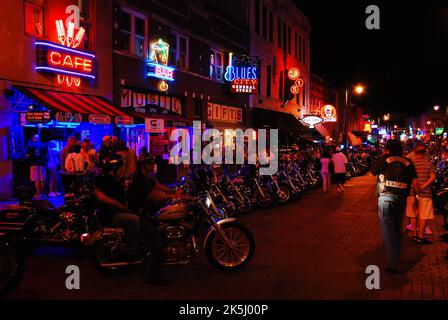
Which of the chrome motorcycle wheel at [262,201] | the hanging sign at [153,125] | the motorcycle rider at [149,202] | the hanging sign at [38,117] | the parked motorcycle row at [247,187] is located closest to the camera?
the motorcycle rider at [149,202]

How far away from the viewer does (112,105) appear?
55.3ft

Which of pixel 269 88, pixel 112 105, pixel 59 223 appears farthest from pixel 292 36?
pixel 59 223

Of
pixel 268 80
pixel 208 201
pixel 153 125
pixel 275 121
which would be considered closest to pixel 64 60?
pixel 153 125

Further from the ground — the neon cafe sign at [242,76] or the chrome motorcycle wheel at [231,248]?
the neon cafe sign at [242,76]

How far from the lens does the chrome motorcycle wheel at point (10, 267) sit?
19.9 ft

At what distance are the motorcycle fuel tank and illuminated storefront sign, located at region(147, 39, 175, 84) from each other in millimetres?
13327

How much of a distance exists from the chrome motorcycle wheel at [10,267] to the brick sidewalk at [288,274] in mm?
203

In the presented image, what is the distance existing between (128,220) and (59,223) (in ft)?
6.63

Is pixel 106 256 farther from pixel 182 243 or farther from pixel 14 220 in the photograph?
pixel 14 220

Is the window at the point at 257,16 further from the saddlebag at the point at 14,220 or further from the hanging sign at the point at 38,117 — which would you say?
the saddlebag at the point at 14,220

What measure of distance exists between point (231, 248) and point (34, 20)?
10.5 m

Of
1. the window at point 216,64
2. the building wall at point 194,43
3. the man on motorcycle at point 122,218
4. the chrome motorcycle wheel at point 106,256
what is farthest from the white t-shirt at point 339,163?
the chrome motorcycle wheel at point 106,256

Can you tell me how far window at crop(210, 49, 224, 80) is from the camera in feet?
85.6

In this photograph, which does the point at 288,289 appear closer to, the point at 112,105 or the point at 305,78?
the point at 112,105
